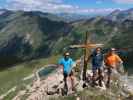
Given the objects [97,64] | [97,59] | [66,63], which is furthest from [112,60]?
[66,63]

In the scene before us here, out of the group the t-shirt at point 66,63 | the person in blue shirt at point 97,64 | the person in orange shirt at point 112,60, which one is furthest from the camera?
the person in orange shirt at point 112,60

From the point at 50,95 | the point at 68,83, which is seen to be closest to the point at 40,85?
the point at 50,95

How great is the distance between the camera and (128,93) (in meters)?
42.3

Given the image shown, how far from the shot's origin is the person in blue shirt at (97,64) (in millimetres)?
38062

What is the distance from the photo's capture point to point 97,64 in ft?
127

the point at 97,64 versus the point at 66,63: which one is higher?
the point at 66,63

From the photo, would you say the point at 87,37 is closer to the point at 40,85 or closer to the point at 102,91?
the point at 102,91

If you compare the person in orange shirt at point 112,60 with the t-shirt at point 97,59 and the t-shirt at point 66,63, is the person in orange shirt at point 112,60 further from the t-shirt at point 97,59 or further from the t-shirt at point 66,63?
the t-shirt at point 66,63

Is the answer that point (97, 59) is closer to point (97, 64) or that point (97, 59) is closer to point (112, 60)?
point (97, 64)

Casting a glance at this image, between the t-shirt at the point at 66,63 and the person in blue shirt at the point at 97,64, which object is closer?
the t-shirt at the point at 66,63

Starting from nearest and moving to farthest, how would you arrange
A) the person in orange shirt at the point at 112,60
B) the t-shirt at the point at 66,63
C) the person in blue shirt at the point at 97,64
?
1. the t-shirt at the point at 66,63
2. the person in blue shirt at the point at 97,64
3. the person in orange shirt at the point at 112,60

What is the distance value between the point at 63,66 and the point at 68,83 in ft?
9.55

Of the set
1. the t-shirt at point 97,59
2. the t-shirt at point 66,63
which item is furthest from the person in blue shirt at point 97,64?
the t-shirt at point 66,63

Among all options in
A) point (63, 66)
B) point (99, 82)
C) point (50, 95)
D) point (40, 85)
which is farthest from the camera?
point (40, 85)
